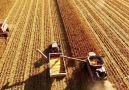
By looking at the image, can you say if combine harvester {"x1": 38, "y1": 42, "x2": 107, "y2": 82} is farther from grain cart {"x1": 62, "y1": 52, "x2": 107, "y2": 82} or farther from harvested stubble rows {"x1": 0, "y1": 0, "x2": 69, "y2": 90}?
harvested stubble rows {"x1": 0, "y1": 0, "x2": 69, "y2": 90}

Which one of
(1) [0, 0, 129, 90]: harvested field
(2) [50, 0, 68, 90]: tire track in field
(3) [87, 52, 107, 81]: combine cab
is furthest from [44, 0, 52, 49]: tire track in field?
(3) [87, 52, 107, 81]: combine cab

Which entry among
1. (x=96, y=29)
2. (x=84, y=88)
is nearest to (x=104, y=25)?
(x=96, y=29)

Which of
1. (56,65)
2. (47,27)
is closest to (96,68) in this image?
(56,65)

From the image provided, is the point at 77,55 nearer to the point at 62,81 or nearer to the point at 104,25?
the point at 62,81

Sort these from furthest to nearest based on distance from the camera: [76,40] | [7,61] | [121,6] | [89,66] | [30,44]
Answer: [121,6]
[76,40]
[30,44]
[7,61]
[89,66]

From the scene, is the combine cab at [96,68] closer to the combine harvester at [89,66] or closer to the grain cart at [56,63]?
the combine harvester at [89,66]

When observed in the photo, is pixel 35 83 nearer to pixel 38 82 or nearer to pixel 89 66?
pixel 38 82
